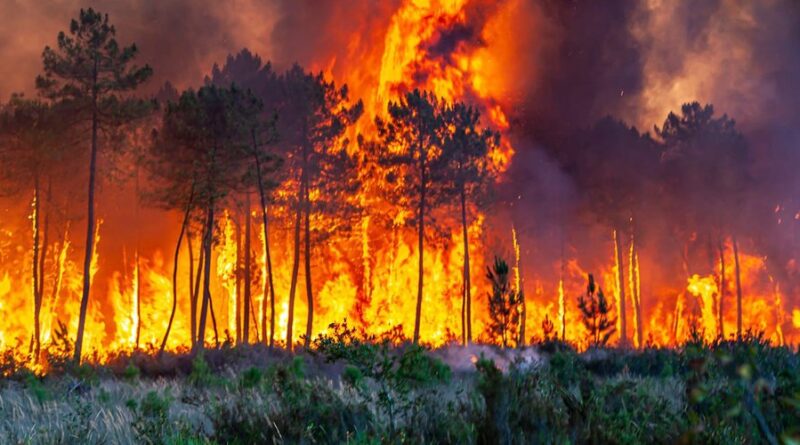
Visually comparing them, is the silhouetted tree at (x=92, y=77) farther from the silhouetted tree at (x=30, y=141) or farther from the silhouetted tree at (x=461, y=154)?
the silhouetted tree at (x=461, y=154)

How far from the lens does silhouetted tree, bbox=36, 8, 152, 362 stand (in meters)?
24.5

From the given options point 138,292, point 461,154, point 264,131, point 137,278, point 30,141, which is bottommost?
point 138,292

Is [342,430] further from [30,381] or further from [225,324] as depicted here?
[225,324]

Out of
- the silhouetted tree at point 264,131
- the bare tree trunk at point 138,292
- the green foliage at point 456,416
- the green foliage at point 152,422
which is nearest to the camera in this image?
the green foliage at point 456,416

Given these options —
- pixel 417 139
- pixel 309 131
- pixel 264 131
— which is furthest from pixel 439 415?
pixel 417 139

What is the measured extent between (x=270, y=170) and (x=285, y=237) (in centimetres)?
2103

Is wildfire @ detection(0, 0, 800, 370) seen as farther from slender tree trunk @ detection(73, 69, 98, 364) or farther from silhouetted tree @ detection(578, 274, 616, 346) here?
silhouetted tree @ detection(578, 274, 616, 346)

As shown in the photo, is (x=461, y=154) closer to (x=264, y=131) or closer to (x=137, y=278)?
(x=264, y=131)

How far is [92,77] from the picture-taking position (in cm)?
2522

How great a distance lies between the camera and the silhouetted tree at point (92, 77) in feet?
80.5

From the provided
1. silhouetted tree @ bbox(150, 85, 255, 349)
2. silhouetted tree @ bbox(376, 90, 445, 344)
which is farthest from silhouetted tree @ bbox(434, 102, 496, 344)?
silhouetted tree @ bbox(150, 85, 255, 349)

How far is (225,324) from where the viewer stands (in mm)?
49656

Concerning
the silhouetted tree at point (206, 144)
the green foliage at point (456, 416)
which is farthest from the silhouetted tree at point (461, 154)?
the green foliage at point (456, 416)

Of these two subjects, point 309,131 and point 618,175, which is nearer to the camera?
point 309,131
